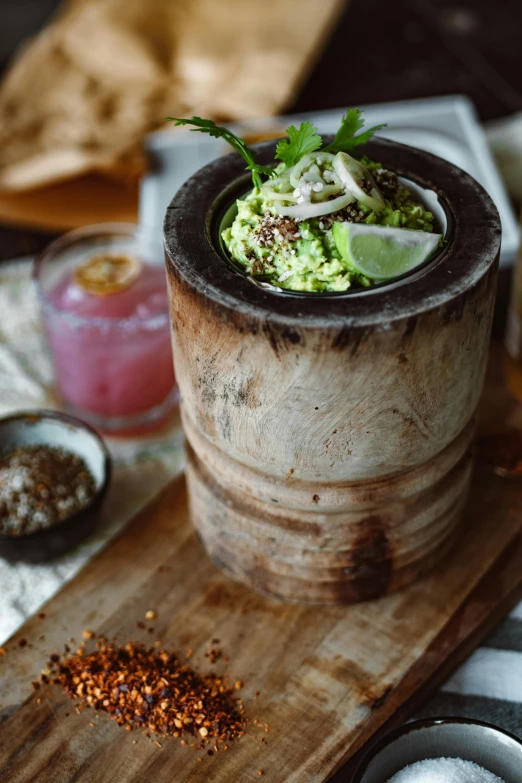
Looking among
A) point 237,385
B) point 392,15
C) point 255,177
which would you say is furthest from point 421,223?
point 392,15

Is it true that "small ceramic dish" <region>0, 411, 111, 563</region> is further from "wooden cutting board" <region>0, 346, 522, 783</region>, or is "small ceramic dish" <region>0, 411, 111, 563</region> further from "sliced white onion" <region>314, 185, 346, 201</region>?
"sliced white onion" <region>314, 185, 346, 201</region>

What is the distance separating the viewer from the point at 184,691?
1.29m

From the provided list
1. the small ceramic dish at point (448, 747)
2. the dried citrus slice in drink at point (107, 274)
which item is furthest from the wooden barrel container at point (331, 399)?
the dried citrus slice in drink at point (107, 274)

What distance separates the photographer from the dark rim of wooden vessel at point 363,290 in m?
1.07

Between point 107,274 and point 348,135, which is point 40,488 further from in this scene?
point 348,135

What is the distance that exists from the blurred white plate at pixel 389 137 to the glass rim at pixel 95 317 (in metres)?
0.08

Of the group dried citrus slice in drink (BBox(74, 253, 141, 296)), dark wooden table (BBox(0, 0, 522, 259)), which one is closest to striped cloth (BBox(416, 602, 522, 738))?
dried citrus slice in drink (BBox(74, 253, 141, 296))

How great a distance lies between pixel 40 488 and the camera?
148 centimetres

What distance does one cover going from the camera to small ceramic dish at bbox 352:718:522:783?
1.13 meters

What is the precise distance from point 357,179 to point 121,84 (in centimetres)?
146

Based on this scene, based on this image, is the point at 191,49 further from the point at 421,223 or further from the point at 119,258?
the point at 421,223

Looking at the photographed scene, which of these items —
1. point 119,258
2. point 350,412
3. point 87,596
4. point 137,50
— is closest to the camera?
point 350,412

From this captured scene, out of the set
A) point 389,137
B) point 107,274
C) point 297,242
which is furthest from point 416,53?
point 297,242

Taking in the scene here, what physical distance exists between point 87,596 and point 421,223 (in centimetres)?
76
